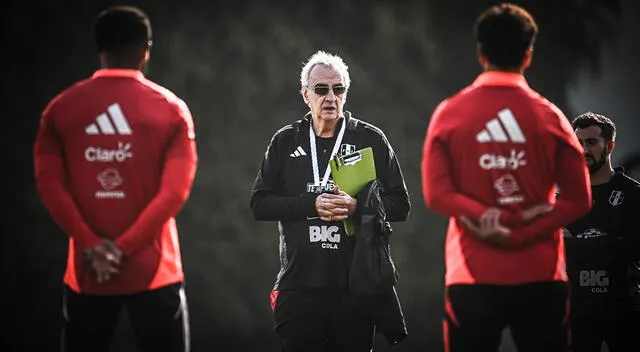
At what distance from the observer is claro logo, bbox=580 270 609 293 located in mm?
4781

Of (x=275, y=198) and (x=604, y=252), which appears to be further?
(x=604, y=252)

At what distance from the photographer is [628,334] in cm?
484

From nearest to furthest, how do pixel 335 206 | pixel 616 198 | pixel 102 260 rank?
1. pixel 102 260
2. pixel 335 206
3. pixel 616 198

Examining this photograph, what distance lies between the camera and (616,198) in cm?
490

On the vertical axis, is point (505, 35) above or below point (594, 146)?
above

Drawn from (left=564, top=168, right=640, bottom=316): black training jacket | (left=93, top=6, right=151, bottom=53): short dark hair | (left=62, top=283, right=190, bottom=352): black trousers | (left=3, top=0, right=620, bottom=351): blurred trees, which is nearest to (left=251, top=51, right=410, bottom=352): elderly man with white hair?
(left=564, top=168, right=640, bottom=316): black training jacket

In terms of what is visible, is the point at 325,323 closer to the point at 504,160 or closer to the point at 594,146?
the point at 504,160

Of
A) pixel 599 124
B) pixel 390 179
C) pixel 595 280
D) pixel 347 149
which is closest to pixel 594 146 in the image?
pixel 599 124

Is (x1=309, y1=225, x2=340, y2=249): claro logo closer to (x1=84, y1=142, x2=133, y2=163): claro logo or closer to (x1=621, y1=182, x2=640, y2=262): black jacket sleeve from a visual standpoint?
(x1=84, y1=142, x2=133, y2=163): claro logo

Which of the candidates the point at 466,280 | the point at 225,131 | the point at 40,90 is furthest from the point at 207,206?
the point at 466,280

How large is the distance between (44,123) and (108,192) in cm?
36

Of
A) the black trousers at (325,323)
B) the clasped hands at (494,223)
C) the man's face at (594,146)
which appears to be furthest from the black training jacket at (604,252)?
the clasped hands at (494,223)

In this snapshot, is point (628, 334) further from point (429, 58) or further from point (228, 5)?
point (228, 5)

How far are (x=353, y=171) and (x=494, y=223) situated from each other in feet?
4.01
